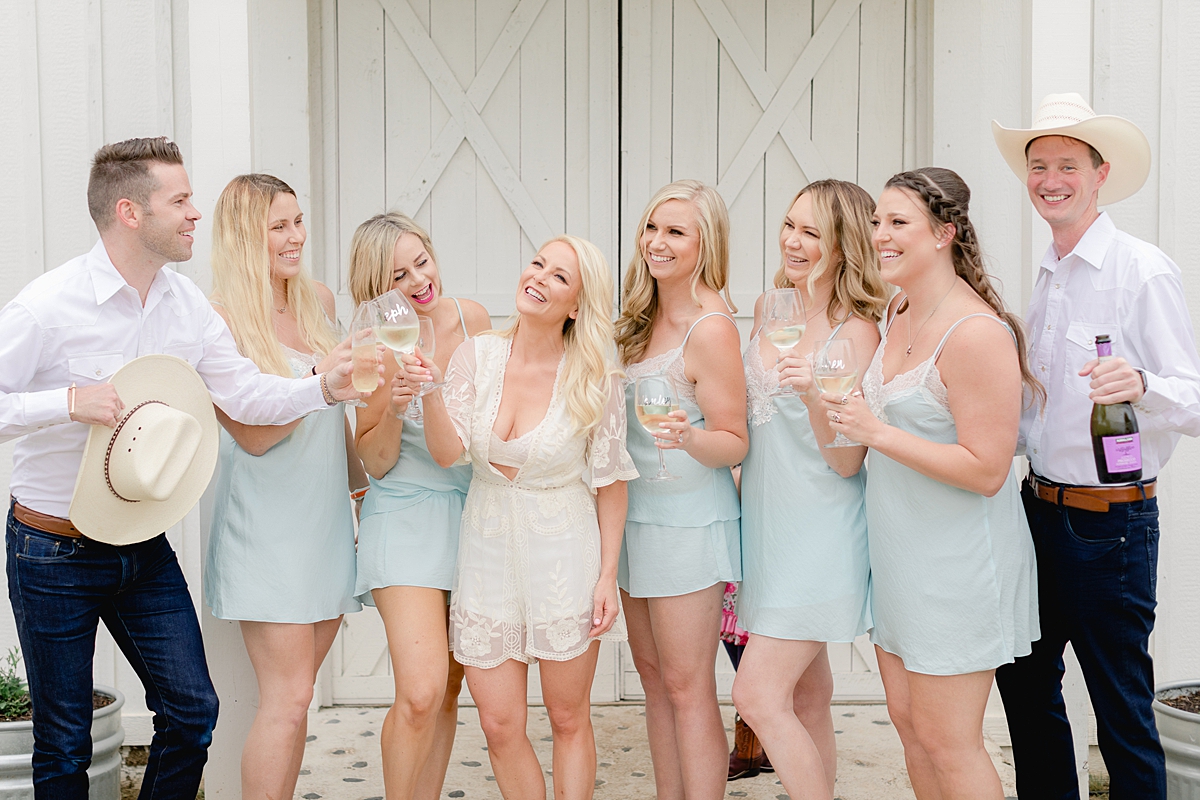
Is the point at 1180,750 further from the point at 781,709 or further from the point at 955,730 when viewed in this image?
the point at 781,709

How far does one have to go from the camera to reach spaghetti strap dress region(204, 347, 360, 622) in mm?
3215

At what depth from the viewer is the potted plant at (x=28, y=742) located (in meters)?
3.23

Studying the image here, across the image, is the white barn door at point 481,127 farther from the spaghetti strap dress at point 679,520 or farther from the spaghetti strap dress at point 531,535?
the spaghetti strap dress at point 531,535

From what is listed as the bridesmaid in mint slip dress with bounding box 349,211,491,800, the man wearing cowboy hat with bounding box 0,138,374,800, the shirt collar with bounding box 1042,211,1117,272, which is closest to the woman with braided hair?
the shirt collar with bounding box 1042,211,1117,272

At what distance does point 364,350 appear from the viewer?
2.79m

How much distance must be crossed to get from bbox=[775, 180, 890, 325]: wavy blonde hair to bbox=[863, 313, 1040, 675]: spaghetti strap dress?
0.37 metres

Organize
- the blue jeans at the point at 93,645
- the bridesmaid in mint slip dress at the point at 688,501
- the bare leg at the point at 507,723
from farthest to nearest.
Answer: the bridesmaid in mint slip dress at the point at 688,501 → the bare leg at the point at 507,723 → the blue jeans at the point at 93,645

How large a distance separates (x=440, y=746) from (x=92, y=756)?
1.05 metres

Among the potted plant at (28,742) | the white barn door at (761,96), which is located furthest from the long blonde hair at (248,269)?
the white barn door at (761,96)

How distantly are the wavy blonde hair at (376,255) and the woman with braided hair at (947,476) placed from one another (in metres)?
1.49

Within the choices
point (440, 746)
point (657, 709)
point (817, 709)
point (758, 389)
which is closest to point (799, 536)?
point (758, 389)

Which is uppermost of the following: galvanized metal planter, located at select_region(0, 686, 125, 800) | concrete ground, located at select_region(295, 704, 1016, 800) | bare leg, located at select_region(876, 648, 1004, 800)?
bare leg, located at select_region(876, 648, 1004, 800)

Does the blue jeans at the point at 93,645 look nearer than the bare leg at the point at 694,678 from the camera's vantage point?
Yes

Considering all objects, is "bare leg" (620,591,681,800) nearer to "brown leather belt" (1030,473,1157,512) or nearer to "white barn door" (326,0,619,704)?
"brown leather belt" (1030,473,1157,512)
